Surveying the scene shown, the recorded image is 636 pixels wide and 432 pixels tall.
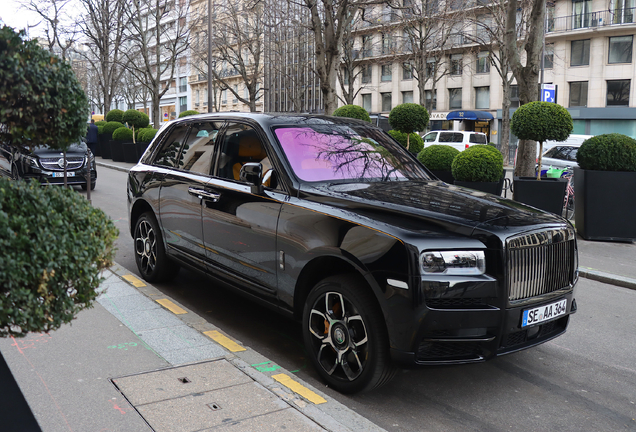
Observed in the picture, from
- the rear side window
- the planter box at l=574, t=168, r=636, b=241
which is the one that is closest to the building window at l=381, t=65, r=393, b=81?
the rear side window

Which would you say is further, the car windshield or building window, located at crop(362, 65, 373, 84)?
building window, located at crop(362, 65, 373, 84)

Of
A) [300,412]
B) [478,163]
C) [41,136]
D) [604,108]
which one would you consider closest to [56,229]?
[41,136]

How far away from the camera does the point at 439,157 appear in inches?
500

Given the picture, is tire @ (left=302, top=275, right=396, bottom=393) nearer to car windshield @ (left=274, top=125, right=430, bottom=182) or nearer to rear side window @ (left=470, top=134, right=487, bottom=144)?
car windshield @ (left=274, top=125, right=430, bottom=182)

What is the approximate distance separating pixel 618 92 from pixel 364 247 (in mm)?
44236

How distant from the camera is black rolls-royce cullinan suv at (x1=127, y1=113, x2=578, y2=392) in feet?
11.7

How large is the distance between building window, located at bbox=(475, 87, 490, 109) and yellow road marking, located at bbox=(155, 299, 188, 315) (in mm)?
47350

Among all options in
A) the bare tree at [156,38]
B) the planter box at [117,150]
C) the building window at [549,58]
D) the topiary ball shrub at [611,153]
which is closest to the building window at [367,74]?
the building window at [549,58]

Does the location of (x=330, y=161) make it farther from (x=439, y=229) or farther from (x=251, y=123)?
(x=439, y=229)

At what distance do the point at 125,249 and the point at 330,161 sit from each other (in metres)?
4.96

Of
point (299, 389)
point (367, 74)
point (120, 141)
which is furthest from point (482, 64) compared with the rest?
point (299, 389)

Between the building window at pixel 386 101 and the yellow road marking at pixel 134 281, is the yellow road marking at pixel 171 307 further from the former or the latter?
the building window at pixel 386 101

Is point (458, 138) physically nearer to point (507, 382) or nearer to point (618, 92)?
point (618, 92)

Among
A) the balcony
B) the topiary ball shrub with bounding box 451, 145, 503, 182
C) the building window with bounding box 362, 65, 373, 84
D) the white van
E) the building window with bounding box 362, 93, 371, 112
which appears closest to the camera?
the topiary ball shrub with bounding box 451, 145, 503, 182
